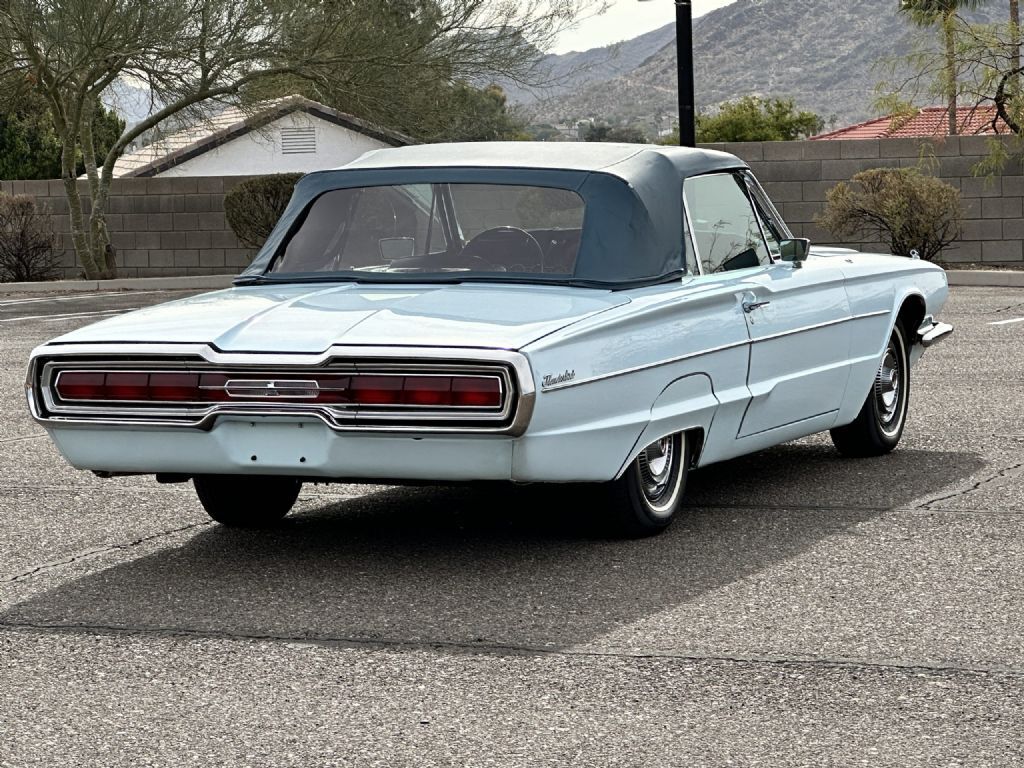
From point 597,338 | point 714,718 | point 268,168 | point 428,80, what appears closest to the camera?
point 714,718

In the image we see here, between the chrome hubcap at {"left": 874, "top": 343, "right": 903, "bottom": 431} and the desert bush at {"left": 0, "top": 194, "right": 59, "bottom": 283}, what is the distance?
22.3 m

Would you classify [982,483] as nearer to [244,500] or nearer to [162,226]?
[244,500]

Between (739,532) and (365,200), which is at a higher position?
(365,200)

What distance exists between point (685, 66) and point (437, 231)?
711 inches

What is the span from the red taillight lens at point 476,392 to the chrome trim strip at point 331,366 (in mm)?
30

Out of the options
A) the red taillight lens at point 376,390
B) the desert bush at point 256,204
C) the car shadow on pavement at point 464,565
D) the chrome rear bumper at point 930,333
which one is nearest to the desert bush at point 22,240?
the desert bush at point 256,204

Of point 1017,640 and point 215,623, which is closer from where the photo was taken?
point 1017,640

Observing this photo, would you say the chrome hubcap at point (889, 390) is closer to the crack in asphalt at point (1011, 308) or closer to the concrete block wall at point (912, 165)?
the crack in asphalt at point (1011, 308)

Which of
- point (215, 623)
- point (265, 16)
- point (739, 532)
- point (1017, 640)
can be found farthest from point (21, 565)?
point (265, 16)

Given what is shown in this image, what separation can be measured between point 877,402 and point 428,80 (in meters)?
21.8

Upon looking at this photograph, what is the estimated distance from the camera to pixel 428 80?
98.6 feet

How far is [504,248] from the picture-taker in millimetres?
7383

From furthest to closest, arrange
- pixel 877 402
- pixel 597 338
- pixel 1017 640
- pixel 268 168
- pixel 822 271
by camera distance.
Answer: pixel 268 168
pixel 877 402
pixel 822 271
pixel 597 338
pixel 1017 640

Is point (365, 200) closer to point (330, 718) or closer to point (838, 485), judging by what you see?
point (838, 485)
